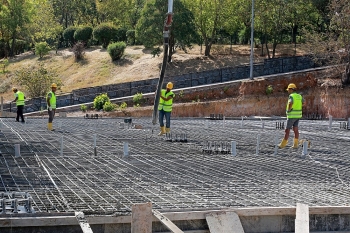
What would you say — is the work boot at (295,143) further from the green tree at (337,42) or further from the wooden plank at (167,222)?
the green tree at (337,42)

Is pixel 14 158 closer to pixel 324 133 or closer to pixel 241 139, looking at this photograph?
pixel 241 139

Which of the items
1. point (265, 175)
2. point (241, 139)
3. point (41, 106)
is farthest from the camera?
point (41, 106)

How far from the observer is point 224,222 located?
6336mm

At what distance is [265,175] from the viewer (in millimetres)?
9656

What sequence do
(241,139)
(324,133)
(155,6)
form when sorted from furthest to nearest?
1. (155,6)
2. (324,133)
3. (241,139)

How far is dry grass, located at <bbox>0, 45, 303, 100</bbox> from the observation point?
3825cm

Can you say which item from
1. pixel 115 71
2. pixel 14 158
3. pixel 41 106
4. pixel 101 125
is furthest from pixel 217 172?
pixel 115 71

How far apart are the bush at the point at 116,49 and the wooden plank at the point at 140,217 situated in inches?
1470

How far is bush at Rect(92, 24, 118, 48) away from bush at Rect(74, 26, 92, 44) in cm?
157

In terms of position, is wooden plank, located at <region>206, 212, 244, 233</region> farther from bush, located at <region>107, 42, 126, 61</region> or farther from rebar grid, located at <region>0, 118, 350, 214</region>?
bush, located at <region>107, 42, 126, 61</region>

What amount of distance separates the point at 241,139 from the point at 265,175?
556cm

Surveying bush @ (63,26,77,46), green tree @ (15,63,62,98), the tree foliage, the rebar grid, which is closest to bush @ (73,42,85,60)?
the tree foliage

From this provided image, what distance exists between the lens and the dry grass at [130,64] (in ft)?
125

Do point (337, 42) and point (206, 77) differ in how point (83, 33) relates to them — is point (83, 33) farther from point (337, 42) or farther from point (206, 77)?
point (337, 42)
